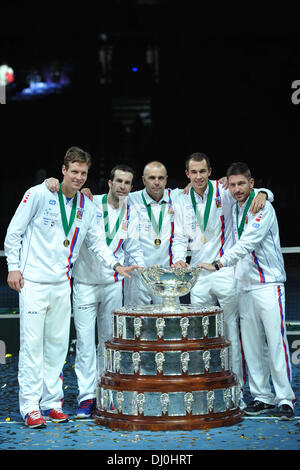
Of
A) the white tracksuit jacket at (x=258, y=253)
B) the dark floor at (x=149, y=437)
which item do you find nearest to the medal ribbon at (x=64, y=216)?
the white tracksuit jacket at (x=258, y=253)

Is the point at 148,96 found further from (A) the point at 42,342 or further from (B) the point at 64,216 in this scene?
(A) the point at 42,342

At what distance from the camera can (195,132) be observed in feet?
57.7

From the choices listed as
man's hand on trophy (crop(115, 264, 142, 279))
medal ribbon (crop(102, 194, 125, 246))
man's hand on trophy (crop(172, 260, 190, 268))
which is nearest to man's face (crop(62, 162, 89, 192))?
medal ribbon (crop(102, 194, 125, 246))

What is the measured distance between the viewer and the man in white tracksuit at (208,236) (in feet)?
18.6

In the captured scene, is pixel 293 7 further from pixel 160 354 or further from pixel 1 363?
pixel 160 354

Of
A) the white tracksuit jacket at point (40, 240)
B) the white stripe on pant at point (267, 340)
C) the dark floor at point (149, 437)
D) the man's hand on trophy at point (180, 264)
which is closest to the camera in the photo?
the dark floor at point (149, 437)

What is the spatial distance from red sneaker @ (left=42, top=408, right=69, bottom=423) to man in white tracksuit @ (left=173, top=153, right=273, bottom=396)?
47.7 inches

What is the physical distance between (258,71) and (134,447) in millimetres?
14127

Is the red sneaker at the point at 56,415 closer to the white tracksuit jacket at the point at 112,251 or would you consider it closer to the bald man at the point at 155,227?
the white tracksuit jacket at the point at 112,251

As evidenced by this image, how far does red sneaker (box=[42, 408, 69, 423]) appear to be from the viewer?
524 cm

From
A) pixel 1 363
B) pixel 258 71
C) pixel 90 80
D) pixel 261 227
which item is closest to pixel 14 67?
pixel 90 80

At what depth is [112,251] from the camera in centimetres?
570

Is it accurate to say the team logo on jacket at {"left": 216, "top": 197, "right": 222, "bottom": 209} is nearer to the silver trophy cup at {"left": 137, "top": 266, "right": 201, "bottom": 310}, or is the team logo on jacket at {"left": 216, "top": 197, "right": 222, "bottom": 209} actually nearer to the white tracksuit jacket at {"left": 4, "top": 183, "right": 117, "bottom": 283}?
the silver trophy cup at {"left": 137, "top": 266, "right": 201, "bottom": 310}

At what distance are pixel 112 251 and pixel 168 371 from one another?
1.04 meters
